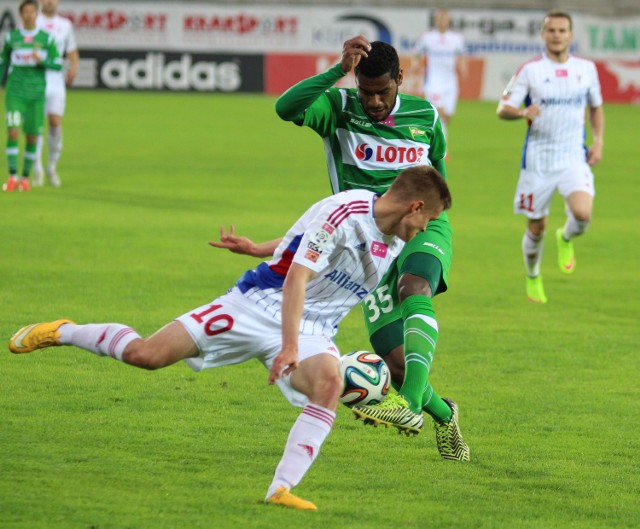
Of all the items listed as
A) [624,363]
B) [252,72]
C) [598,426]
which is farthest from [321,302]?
[252,72]

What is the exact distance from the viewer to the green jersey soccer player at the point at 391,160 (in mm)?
5907

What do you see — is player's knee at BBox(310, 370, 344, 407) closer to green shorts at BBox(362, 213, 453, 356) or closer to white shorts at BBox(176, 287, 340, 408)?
white shorts at BBox(176, 287, 340, 408)

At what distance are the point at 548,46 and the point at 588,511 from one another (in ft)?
20.4

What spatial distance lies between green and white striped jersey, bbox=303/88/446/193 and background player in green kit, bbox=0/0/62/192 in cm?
1023

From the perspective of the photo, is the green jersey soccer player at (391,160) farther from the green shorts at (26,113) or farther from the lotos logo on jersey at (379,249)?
the green shorts at (26,113)

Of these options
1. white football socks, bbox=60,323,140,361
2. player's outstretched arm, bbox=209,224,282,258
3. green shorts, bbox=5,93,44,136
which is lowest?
green shorts, bbox=5,93,44,136

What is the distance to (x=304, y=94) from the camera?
20.5 feet

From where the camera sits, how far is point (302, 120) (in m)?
6.45

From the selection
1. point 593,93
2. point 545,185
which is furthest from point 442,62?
point 545,185

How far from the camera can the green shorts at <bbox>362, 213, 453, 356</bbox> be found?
20.4ft

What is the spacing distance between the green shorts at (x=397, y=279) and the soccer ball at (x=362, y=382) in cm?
90

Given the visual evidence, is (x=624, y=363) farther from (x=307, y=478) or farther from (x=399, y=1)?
(x=399, y=1)

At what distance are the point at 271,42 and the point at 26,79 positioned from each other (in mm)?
19323

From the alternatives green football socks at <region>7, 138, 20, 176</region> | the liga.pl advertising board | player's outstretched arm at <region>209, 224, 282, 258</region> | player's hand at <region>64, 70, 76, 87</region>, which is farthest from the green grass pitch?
the liga.pl advertising board
